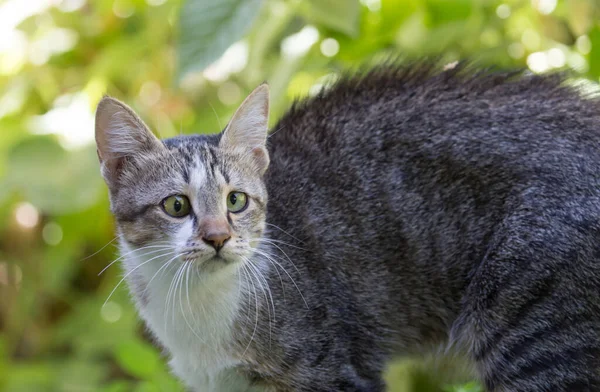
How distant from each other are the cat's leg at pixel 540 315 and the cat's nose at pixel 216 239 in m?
0.90

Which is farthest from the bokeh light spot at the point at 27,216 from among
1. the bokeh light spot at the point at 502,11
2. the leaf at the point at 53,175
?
the bokeh light spot at the point at 502,11

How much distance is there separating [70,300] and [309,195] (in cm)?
246

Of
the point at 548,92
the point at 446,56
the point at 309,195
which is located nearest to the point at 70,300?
the point at 309,195

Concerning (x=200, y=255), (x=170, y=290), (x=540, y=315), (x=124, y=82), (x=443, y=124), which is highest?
(x=124, y=82)

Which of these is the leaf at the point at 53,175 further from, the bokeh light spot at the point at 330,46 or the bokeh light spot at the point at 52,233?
the bokeh light spot at the point at 330,46

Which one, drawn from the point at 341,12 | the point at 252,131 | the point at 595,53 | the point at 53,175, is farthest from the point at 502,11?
the point at 53,175

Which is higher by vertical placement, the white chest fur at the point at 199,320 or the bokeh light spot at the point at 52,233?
the bokeh light spot at the point at 52,233

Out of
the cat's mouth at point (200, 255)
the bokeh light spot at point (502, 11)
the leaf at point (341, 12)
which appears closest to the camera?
the cat's mouth at point (200, 255)

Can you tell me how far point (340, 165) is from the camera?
2.89 m

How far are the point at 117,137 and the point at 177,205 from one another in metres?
0.32

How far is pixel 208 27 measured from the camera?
262 centimetres

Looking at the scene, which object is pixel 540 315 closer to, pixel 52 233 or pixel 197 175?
pixel 197 175

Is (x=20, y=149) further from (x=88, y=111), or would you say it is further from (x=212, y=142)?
(x=212, y=142)

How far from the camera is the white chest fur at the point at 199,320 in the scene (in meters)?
2.58
